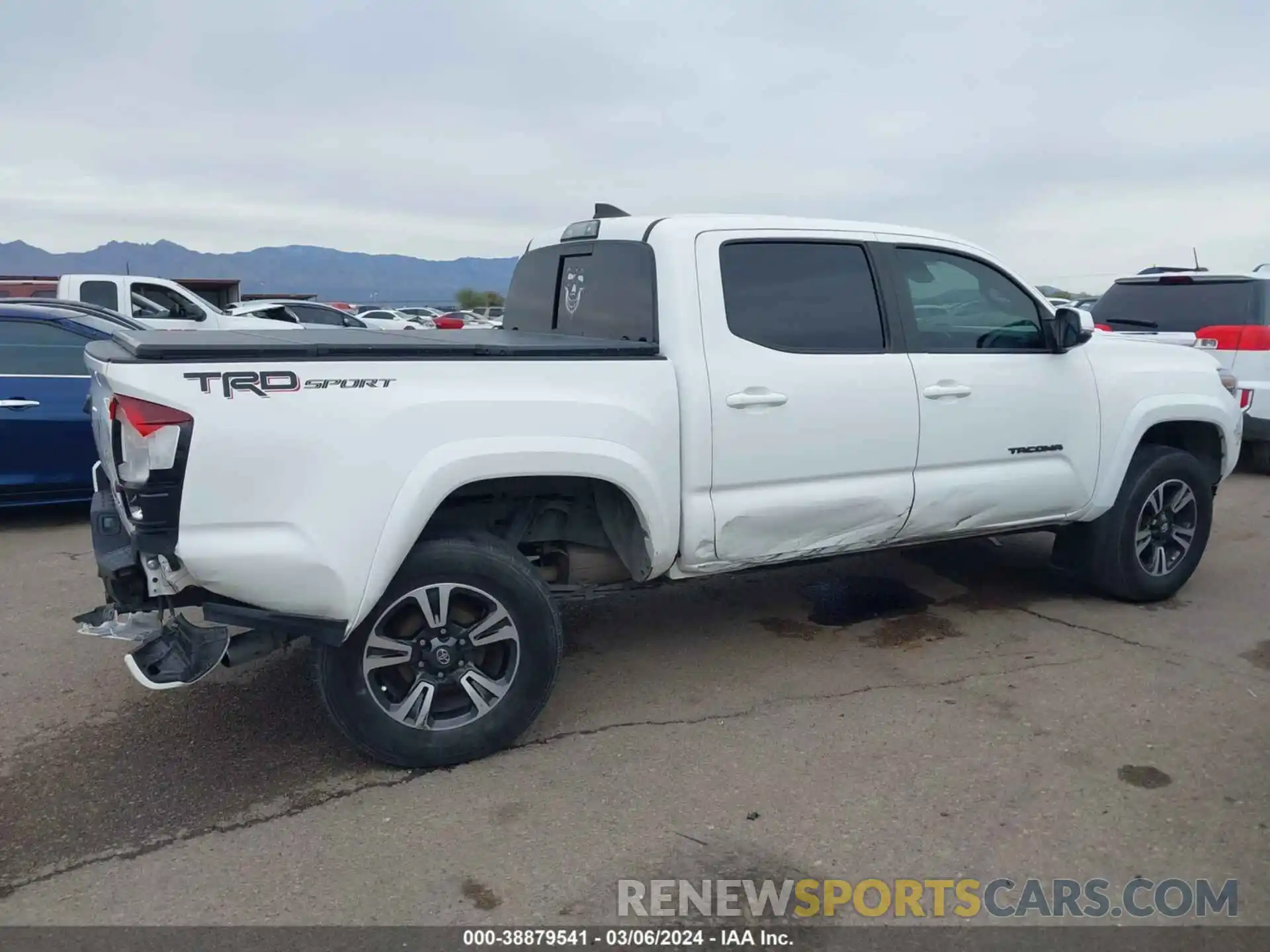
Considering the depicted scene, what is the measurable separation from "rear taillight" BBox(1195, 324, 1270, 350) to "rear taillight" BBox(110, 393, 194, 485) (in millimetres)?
8417

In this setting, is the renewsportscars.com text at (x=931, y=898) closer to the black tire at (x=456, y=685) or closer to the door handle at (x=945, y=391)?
the black tire at (x=456, y=685)

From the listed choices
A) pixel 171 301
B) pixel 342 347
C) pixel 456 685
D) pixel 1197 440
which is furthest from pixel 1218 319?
pixel 171 301

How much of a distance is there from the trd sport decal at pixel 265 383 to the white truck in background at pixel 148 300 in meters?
9.51

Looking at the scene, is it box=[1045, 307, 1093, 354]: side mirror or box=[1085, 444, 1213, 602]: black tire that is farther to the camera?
box=[1085, 444, 1213, 602]: black tire

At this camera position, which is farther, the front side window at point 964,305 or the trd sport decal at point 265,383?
the front side window at point 964,305

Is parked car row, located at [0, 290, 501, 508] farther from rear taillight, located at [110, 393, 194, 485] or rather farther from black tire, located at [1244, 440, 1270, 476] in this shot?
black tire, located at [1244, 440, 1270, 476]

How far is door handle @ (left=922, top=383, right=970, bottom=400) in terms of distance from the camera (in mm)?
4574

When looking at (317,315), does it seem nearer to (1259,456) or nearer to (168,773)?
(1259,456)

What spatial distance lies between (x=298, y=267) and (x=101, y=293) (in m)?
179

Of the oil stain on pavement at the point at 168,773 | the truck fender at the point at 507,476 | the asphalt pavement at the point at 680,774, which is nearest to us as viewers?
the asphalt pavement at the point at 680,774

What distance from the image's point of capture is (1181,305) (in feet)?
30.1

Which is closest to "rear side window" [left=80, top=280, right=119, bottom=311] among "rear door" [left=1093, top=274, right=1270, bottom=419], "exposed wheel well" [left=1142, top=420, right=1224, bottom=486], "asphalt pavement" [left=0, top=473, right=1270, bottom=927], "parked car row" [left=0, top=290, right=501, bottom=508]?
"parked car row" [left=0, top=290, right=501, bottom=508]

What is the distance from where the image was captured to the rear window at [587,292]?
4.25m

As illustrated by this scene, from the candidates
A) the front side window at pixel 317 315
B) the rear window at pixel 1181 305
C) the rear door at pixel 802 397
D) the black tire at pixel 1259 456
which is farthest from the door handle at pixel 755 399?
the front side window at pixel 317 315
